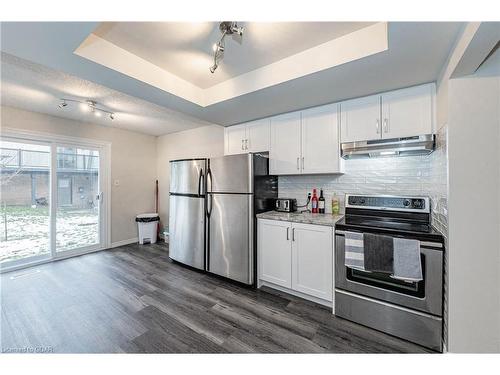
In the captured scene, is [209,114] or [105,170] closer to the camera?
[209,114]

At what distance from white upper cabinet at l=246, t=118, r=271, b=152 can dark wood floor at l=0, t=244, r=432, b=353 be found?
74.1 inches

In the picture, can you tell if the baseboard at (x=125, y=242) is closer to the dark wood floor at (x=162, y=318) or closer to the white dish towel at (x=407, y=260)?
the dark wood floor at (x=162, y=318)

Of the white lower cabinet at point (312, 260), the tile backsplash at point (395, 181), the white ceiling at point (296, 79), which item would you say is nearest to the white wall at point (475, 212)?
the tile backsplash at point (395, 181)

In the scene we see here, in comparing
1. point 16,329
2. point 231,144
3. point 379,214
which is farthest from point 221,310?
point 231,144

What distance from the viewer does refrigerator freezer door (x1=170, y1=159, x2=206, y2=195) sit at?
115 inches

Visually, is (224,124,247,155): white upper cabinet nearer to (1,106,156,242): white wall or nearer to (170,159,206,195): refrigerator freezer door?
(170,159,206,195): refrigerator freezer door

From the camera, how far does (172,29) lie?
1.53 m

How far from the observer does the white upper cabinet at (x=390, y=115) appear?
6.16 feet

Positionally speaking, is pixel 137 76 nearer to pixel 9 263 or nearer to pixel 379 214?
pixel 379 214

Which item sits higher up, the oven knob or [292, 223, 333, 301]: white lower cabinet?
the oven knob

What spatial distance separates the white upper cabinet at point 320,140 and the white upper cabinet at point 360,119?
0.09 metres

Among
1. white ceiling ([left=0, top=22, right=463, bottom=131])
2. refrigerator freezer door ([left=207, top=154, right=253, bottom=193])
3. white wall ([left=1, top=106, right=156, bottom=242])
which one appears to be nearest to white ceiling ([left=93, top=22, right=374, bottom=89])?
white ceiling ([left=0, top=22, right=463, bottom=131])
